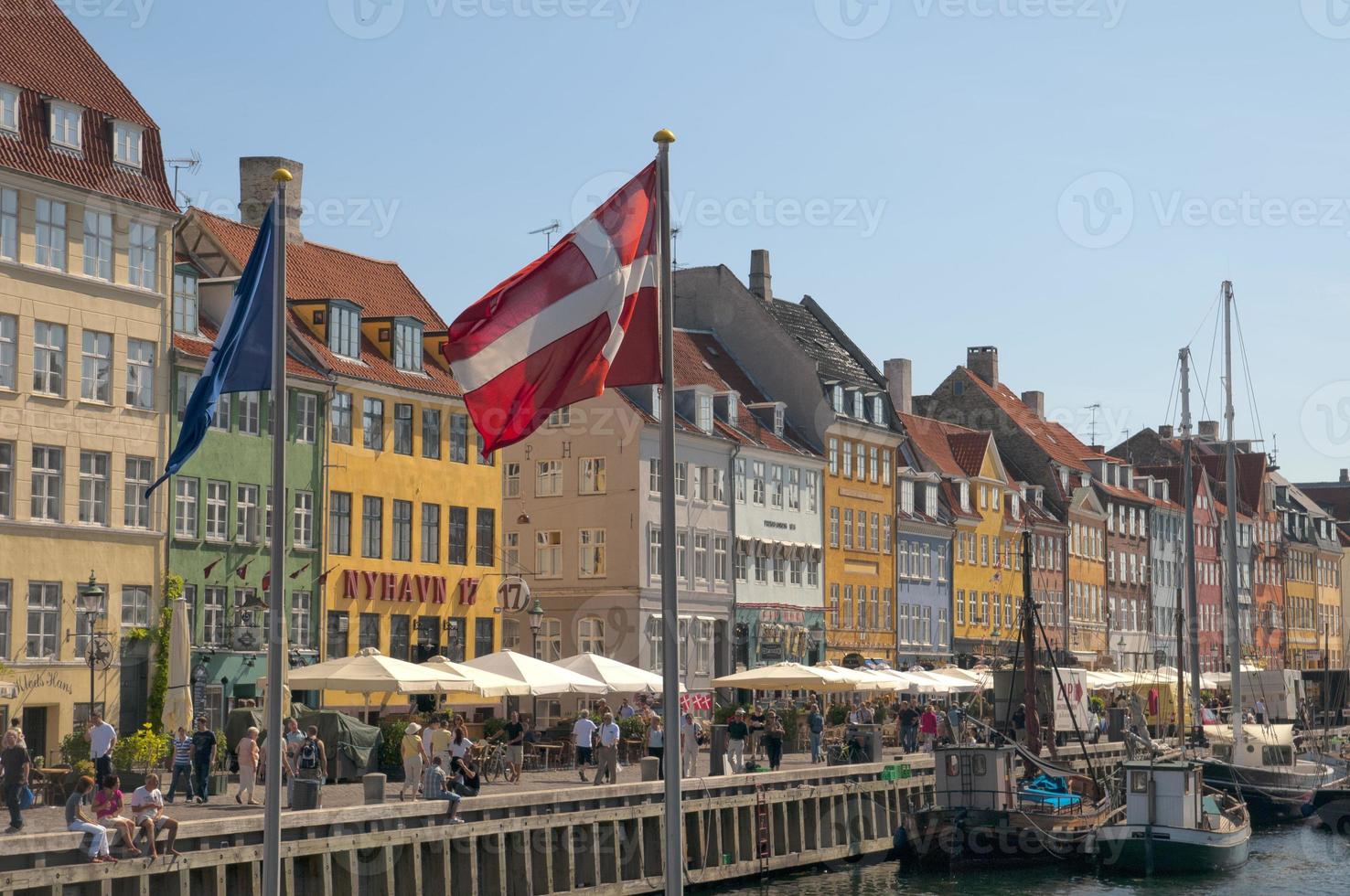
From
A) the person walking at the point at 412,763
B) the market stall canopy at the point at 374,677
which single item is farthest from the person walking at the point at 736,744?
the person walking at the point at 412,763

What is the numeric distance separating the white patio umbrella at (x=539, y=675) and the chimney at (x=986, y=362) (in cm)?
6841

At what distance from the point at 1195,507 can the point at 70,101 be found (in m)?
88.9

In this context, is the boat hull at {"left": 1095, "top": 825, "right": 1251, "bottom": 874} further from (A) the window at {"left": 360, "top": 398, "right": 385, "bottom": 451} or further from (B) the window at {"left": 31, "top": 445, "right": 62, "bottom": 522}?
(B) the window at {"left": 31, "top": 445, "right": 62, "bottom": 522}

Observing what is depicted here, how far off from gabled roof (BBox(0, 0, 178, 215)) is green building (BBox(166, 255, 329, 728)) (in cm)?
292

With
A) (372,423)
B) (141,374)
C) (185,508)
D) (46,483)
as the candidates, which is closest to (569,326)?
(46,483)

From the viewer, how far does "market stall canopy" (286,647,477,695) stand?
38.6 m

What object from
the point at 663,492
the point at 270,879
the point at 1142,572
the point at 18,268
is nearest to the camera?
the point at 663,492

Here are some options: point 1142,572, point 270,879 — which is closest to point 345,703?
point 270,879

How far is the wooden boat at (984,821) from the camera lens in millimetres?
42469

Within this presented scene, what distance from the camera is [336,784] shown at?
127ft

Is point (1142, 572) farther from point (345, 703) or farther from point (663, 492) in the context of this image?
point (663, 492)

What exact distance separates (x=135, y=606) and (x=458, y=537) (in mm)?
13513

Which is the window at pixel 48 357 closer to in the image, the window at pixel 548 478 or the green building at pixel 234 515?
the green building at pixel 234 515

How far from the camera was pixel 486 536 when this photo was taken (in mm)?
62062
